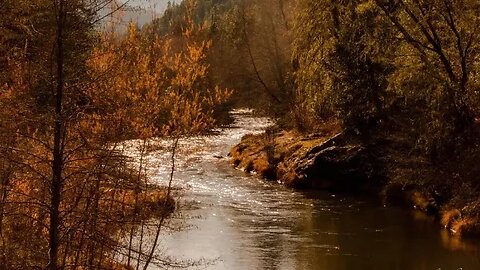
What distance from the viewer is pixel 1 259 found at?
8.22 meters

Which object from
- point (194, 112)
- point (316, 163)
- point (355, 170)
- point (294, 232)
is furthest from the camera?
point (316, 163)

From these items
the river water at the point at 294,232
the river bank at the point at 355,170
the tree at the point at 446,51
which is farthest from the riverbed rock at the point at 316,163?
the tree at the point at 446,51

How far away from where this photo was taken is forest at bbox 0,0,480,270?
21.4 feet

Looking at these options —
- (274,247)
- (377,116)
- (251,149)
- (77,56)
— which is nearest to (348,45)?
(377,116)

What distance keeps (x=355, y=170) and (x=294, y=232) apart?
836 cm

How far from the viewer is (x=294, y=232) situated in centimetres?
1759

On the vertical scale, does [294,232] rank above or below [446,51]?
below

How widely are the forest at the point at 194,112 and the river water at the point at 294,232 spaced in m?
0.91

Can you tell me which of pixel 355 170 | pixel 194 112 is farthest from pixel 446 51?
pixel 194 112

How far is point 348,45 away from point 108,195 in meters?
17.9

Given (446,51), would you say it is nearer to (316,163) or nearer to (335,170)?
(335,170)

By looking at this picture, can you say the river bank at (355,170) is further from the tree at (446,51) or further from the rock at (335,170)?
the tree at (446,51)

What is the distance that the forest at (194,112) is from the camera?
6.51 meters

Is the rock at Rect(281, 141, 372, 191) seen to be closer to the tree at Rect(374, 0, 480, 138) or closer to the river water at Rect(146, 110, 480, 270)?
the river water at Rect(146, 110, 480, 270)
